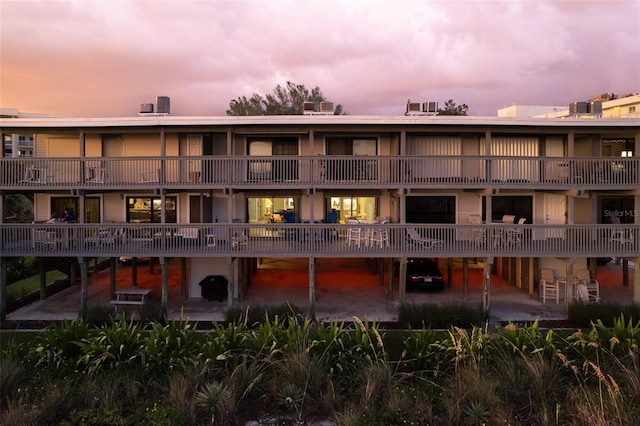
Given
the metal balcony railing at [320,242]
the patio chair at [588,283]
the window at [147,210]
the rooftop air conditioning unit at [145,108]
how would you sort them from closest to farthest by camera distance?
the metal balcony railing at [320,242]
the patio chair at [588,283]
the rooftop air conditioning unit at [145,108]
the window at [147,210]

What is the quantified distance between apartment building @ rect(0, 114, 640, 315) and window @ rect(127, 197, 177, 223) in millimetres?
63

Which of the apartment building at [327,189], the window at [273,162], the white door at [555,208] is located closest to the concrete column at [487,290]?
the apartment building at [327,189]

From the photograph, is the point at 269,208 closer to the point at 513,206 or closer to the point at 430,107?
the point at 430,107

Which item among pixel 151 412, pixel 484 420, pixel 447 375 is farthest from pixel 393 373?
pixel 151 412

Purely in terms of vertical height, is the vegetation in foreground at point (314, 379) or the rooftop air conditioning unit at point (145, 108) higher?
the rooftop air conditioning unit at point (145, 108)

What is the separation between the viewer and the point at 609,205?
21719 millimetres

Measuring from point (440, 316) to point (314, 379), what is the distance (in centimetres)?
804

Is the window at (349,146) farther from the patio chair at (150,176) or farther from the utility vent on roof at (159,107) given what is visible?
the patio chair at (150,176)

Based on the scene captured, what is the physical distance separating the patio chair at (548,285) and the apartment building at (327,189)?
553 millimetres

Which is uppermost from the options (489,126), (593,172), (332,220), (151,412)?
(489,126)

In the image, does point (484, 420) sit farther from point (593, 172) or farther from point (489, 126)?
point (593, 172)

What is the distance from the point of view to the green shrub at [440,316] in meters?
16.2

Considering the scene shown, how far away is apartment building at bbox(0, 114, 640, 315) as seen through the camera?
17.8m

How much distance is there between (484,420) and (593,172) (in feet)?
46.5
